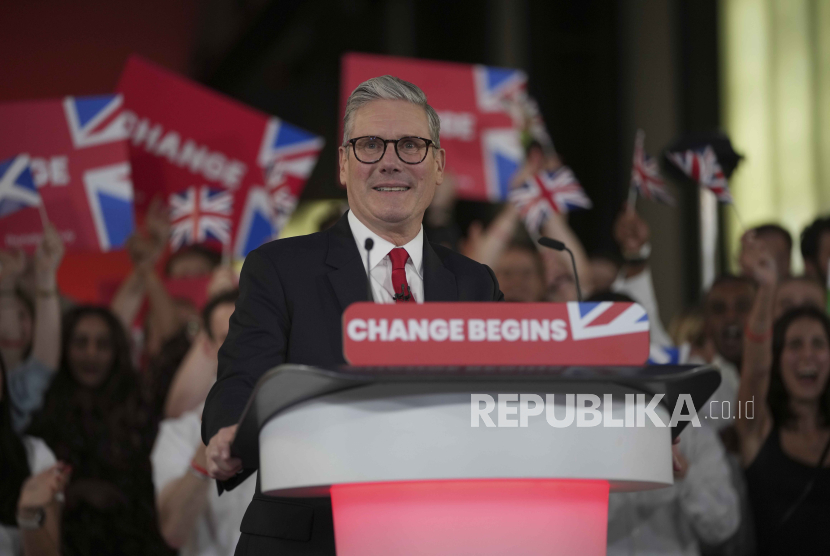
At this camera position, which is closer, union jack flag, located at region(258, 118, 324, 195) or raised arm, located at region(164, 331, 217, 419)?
raised arm, located at region(164, 331, 217, 419)

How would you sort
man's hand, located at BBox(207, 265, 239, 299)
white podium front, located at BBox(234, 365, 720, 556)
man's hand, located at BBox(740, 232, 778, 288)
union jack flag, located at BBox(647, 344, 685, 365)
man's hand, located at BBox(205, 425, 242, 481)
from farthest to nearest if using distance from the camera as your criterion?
man's hand, located at BBox(207, 265, 239, 299) < man's hand, located at BBox(740, 232, 778, 288) < union jack flag, located at BBox(647, 344, 685, 365) < man's hand, located at BBox(205, 425, 242, 481) < white podium front, located at BBox(234, 365, 720, 556)

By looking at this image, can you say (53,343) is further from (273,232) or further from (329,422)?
(329,422)

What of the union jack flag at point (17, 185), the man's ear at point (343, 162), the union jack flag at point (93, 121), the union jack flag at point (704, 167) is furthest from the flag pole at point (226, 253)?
the man's ear at point (343, 162)

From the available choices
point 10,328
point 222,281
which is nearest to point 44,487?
point 10,328

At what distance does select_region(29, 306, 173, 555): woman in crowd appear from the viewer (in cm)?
357

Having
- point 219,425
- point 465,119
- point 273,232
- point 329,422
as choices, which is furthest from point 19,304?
point 329,422

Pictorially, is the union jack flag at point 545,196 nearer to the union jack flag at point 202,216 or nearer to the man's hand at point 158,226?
the union jack flag at point 202,216

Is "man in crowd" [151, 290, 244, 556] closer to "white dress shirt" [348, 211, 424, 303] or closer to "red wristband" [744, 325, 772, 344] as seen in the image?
"white dress shirt" [348, 211, 424, 303]

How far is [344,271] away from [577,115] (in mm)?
7422

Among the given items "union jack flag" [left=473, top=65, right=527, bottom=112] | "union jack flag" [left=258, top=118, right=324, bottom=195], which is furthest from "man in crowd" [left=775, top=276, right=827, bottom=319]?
"union jack flag" [left=258, top=118, right=324, bottom=195]

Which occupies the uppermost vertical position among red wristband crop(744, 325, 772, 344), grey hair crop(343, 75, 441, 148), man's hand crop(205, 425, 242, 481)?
grey hair crop(343, 75, 441, 148)

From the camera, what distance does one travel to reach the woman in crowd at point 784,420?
10.8ft

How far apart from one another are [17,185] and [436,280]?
310 cm

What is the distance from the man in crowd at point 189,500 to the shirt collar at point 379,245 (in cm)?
157
